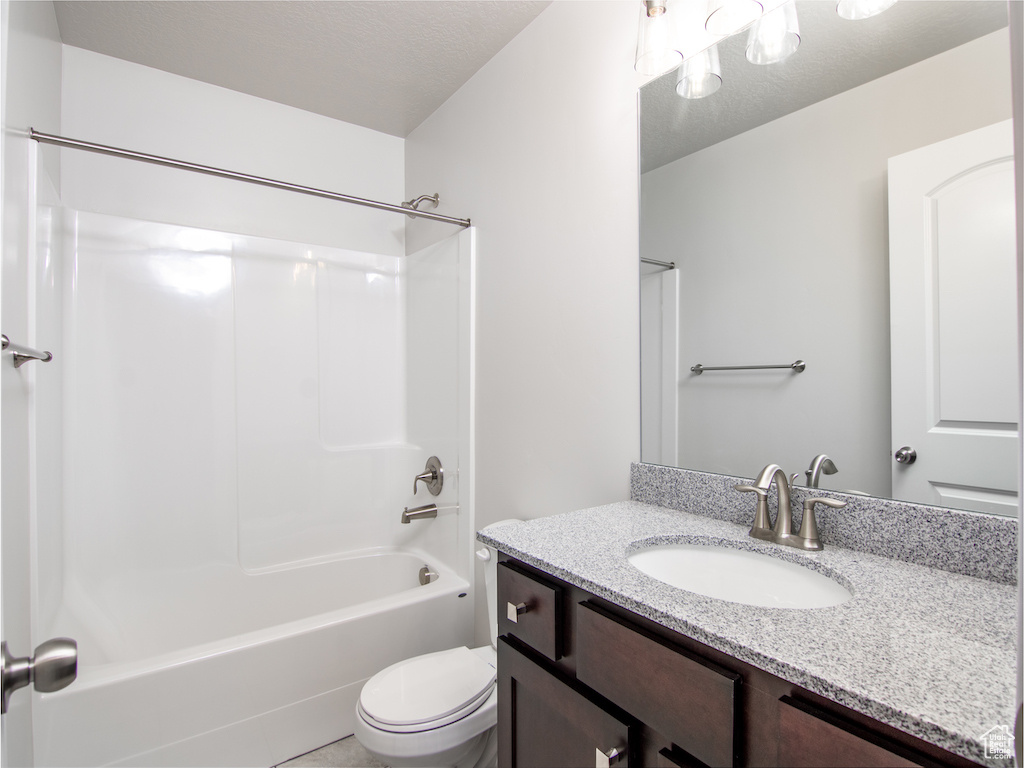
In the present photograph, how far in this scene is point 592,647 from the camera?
2.76ft

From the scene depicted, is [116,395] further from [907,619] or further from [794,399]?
[907,619]

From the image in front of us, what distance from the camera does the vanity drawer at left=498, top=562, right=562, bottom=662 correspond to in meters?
0.92

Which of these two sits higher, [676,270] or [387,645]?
[676,270]

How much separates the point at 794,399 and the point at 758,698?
0.70m

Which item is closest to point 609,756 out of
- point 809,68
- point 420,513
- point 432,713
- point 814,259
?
point 432,713

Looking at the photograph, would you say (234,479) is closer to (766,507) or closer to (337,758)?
(337,758)

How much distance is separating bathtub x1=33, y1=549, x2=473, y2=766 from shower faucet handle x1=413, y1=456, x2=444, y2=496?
1.09 ft

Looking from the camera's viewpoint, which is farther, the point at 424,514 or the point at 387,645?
the point at 424,514

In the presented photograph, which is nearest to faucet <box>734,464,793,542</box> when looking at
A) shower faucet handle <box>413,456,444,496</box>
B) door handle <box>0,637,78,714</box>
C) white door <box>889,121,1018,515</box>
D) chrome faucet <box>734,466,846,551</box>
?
chrome faucet <box>734,466,846,551</box>

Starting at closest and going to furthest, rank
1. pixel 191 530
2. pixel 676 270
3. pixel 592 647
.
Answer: pixel 592 647 → pixel 676 270 → pixel 191 530

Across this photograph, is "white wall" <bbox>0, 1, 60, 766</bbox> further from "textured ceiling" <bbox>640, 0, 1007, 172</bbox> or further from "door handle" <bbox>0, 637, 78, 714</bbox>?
"textured ceiling" <bbox>640, 0, 1007, 172</bbox>

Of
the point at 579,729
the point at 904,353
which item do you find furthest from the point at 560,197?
the point at 579,729

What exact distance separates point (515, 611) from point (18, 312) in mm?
1431

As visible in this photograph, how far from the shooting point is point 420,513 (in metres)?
2.33
